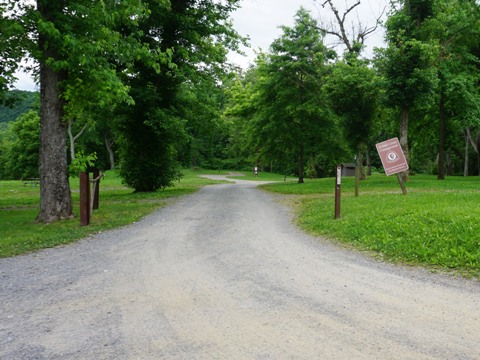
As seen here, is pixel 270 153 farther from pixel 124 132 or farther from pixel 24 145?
pixel 24 145

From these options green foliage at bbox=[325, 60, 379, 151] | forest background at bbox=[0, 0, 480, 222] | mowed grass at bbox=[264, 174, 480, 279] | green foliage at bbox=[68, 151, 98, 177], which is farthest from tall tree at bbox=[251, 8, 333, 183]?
green foliage at bbox=[68, 151, 98, 177]

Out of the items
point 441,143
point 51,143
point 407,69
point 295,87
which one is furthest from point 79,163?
point 441,143

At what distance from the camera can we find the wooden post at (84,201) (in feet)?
31.2

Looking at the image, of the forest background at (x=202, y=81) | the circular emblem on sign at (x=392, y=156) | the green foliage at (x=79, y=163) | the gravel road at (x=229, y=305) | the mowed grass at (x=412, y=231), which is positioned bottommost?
the gravel road at (x=229, y=305)

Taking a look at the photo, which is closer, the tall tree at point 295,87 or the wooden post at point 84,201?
the wooden post at point 84,201

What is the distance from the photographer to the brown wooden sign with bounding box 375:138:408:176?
11391 millimetres

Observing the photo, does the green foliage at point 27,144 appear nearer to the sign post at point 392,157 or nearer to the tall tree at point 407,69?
the tall tree at point 407,69

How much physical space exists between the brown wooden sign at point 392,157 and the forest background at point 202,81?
7019 millimetres

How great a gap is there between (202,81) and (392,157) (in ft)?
31.8

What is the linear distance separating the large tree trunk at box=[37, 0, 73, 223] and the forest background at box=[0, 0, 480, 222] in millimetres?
26

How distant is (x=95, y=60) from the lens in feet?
30.5

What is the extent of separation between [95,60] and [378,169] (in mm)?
59716

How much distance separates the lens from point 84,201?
961 cm

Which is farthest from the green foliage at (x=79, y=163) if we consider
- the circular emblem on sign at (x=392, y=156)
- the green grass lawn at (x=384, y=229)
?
the circular emblem on sign at (x=392, y=156)
